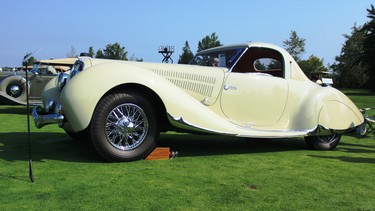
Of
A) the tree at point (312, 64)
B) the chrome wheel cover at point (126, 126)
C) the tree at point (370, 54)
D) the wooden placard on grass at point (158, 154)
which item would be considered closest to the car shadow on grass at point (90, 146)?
the chrome wheel cover at point (126, 126)

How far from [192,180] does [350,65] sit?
244 ft

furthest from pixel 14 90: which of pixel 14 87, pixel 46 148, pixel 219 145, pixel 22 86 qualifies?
pixel 219 145

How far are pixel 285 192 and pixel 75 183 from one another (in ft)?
7.07

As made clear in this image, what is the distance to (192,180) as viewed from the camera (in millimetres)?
4348

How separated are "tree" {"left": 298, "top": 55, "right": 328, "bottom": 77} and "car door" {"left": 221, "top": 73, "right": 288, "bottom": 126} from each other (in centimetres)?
6529

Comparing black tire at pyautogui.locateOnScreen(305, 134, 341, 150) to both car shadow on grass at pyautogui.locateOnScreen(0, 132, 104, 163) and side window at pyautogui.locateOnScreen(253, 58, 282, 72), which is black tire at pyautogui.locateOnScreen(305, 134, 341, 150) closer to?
side window at pyautogui.locateOnScreen(253, 58, 282, 72)

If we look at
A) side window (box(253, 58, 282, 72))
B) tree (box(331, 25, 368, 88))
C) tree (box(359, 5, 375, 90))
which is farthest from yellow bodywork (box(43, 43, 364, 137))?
tree (box(331, 25, 368, 88))

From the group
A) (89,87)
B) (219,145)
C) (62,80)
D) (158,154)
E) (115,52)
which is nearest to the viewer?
(89,87)

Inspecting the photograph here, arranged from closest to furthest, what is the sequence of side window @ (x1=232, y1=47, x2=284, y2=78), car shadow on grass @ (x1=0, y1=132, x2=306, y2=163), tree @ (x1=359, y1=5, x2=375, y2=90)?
car shadow on grass @ (x1=0, y1=132, x2=306, y2=163) → side window @ (x1=232, y1=47, x2=284, y2=78) → tree @ (x1=359, y1=5, x2=375, y2=90)

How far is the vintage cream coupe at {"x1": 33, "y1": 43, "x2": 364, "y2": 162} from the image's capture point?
16.0ft

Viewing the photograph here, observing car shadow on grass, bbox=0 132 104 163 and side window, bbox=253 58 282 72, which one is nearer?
car shadow on grass, bbox=0 132 104 163

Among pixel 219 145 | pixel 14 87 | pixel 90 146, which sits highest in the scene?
Result: pixel 90 146

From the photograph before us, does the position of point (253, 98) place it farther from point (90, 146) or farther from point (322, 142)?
point (90, 146)

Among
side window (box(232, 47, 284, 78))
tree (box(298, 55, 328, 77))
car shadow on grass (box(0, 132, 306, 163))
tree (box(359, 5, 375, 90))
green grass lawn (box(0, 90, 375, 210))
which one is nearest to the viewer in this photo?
green grass lawn (box(0, 90, 375, 210))
